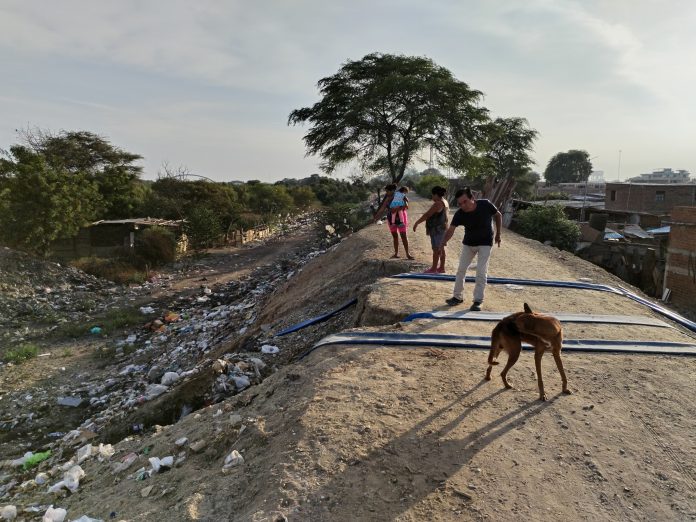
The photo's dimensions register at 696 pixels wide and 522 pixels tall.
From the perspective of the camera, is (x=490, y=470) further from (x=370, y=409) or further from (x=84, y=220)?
(x=84, y=220)

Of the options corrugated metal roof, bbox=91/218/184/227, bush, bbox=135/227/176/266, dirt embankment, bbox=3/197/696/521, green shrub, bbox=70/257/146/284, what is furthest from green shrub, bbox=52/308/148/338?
dirt embankment, bbox=3/197/696/521

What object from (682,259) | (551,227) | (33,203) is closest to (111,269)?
(33,203)

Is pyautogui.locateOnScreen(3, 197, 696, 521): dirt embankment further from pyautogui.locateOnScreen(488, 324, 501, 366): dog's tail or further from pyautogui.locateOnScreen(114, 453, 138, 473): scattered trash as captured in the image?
pyautogui.locateOnScreen(488, 324, 501, 366): dog's tail

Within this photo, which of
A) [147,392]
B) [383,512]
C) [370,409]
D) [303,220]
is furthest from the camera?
[303,220]

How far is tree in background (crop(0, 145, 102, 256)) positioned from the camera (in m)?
13.9

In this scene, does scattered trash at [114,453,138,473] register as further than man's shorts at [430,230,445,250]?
No

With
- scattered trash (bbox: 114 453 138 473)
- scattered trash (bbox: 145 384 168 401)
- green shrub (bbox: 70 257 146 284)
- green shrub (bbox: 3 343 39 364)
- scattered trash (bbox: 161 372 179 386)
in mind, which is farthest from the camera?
green shrub (bbox: 70 257 146 284)

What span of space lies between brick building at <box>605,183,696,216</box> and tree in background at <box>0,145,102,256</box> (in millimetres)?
26861

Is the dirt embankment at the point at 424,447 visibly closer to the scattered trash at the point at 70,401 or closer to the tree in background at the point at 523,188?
the scattered trash at the point at 70,401

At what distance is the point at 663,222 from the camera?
1998cm

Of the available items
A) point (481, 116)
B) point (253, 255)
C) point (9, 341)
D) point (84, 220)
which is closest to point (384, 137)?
point (481, 116)

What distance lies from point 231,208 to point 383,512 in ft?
75.3

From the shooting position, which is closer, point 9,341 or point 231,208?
point 9,341

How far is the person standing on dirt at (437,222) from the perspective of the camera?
21.0ft
